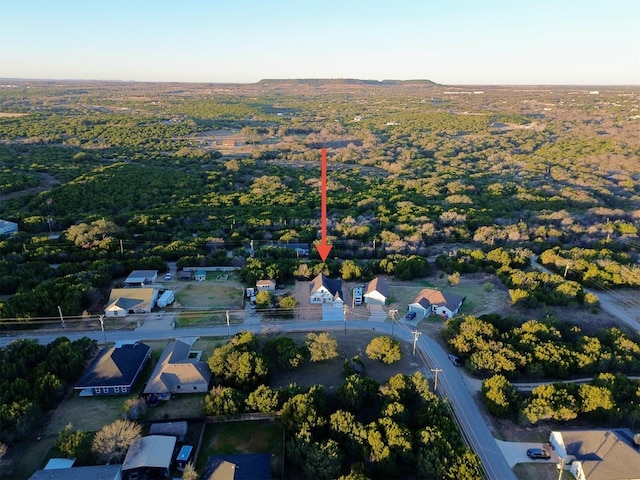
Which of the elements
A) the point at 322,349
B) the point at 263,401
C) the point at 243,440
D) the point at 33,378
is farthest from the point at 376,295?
the point at 33,378

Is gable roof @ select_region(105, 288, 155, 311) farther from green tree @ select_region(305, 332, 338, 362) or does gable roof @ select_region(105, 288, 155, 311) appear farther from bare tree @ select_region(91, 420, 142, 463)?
green tree @ select_region(305, 332, 338, 362)

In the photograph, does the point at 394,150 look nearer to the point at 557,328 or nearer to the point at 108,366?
the point at 557,328

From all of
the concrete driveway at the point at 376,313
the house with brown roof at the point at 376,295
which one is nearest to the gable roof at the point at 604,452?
the concrete driveway at the point at 376,313

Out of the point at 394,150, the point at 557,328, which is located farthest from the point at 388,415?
the point at 394,150

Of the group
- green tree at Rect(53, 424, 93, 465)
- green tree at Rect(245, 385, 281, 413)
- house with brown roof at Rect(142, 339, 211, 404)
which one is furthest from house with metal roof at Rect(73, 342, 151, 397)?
green tree at Rect(245, 385, 281, 413)

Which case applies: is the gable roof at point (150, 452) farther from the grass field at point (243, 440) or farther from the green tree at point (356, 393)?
the green tree at point (356, 393)

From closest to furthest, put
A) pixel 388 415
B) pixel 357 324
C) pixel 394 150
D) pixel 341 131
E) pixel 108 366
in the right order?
pixel 388 415 → pixel 108 366 → pixel 357 324 → pixel 394 150 → pixel 341 131
